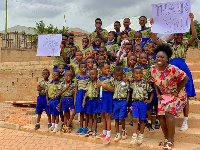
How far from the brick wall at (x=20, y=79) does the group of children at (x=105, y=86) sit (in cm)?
667

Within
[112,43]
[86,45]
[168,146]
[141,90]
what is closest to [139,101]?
[141,90]

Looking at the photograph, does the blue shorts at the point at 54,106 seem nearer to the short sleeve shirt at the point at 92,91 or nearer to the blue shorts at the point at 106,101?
the short sleeve shirt at the point at 92,91

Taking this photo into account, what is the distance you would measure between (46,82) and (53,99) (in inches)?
19.6

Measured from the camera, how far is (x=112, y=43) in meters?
5.93

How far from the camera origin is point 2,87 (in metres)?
13.4

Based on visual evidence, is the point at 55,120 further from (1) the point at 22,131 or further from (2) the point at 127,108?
(2) the point at 127,108

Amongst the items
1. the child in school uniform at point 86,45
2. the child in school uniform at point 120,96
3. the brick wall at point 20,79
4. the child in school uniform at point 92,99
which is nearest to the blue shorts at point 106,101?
the child in school uniform at point 120,96

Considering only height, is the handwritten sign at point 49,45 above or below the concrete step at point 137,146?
above

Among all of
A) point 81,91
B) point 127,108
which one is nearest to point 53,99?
point 81,91

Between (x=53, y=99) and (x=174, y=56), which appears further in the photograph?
(x=53, y=99)

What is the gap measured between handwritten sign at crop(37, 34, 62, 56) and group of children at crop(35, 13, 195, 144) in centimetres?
17

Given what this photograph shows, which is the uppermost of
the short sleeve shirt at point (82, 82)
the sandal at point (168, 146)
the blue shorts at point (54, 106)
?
the short sleeve shirt at point (82, 82)

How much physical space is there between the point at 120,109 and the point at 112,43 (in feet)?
6.78

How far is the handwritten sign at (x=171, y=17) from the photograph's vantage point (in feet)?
13.8
